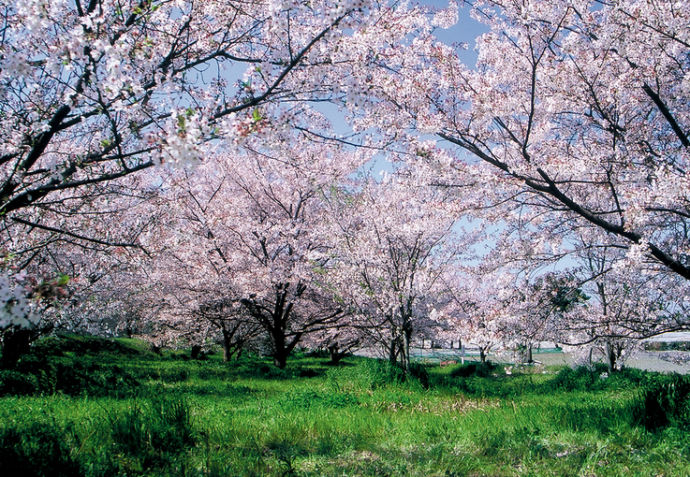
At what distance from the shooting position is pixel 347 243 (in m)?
11.3

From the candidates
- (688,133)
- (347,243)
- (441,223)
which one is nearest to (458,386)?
(441,223)

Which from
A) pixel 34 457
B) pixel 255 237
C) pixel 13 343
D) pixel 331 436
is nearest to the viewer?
pixel 34 457

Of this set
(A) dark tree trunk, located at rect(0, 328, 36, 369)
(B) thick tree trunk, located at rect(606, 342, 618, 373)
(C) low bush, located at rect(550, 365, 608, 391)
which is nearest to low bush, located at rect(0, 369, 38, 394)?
(A) dark tree trunk, located at rect(0, 328, 36, 369)

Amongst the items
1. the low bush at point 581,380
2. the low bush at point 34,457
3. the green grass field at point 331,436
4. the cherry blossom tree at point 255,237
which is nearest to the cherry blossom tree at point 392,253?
the cherry blossom tree at point 255,237

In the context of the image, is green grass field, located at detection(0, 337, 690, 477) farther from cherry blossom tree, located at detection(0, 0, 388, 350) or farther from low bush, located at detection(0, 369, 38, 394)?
cherry blossom tree, located at detection(0, 0, 388, 350)

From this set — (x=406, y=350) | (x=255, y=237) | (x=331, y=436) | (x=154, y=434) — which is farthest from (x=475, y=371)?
(x=154, y=434)

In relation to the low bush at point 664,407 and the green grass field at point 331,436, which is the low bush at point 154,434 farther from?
the low bush at point 664,407

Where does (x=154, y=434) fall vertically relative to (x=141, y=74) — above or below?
below

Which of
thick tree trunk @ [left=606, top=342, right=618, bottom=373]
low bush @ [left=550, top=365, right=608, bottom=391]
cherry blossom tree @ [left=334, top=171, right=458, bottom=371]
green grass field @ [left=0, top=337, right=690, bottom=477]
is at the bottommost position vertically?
low bush @ [left=550, top=365, right=608, bottom=391]

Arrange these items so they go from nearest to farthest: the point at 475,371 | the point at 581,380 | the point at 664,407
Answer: the point at 664,407, the point at 581,380, the point at 475,371

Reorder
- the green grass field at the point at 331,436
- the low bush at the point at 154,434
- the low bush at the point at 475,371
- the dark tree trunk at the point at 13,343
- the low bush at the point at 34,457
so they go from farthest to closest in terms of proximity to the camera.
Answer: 1. the low bush at the point at 475,371
2. the dark tree trunk at the point at 13,343
3. the low bush at the point at 154,434
4. the green grass field at the point at 331,436
5. the low bush at the point at 34,457

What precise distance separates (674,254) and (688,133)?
6.03ft

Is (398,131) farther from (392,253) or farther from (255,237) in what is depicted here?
(255,237)

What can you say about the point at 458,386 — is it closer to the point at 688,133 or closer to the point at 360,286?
the point at 360,286
